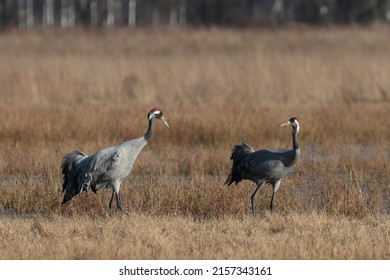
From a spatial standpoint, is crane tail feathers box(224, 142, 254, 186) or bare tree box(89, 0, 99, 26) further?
bare tree box(89, 0, 99, 26)

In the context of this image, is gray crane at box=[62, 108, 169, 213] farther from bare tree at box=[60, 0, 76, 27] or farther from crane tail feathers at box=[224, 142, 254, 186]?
bare tree at box=[60, 0, 76, 27]

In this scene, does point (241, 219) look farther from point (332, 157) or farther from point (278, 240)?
point (332, 157)

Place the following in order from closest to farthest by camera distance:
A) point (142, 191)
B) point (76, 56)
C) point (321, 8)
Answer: point (142, 191), point (76, 56), point (321, 8)

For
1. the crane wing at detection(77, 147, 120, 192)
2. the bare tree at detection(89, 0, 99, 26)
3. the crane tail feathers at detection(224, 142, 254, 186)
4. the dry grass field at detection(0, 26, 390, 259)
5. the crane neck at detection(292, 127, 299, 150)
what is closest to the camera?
the dry grass field at detection(0, 26, 390, 259)

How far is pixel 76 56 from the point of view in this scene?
23.1 meters

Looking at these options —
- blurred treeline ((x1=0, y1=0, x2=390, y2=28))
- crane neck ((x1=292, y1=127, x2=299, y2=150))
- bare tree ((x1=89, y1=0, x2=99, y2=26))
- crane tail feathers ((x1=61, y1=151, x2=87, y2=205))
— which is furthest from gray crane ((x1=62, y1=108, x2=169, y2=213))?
bare tree ((x1=89, y1=0, x2=99, y2=26))

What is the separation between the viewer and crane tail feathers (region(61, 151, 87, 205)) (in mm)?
8883

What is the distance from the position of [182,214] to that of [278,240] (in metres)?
1.59

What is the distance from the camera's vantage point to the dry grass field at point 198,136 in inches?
312

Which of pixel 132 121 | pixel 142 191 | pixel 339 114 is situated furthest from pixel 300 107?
pixel 142 191

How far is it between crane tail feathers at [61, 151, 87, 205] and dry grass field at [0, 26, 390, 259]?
24 cm

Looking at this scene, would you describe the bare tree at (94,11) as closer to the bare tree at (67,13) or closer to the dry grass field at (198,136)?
the bare tree at (67,13)

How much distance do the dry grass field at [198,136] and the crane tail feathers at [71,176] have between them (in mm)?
240

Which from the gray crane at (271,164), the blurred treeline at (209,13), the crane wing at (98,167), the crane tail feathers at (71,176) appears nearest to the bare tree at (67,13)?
the blurred treeline at (209,13)
